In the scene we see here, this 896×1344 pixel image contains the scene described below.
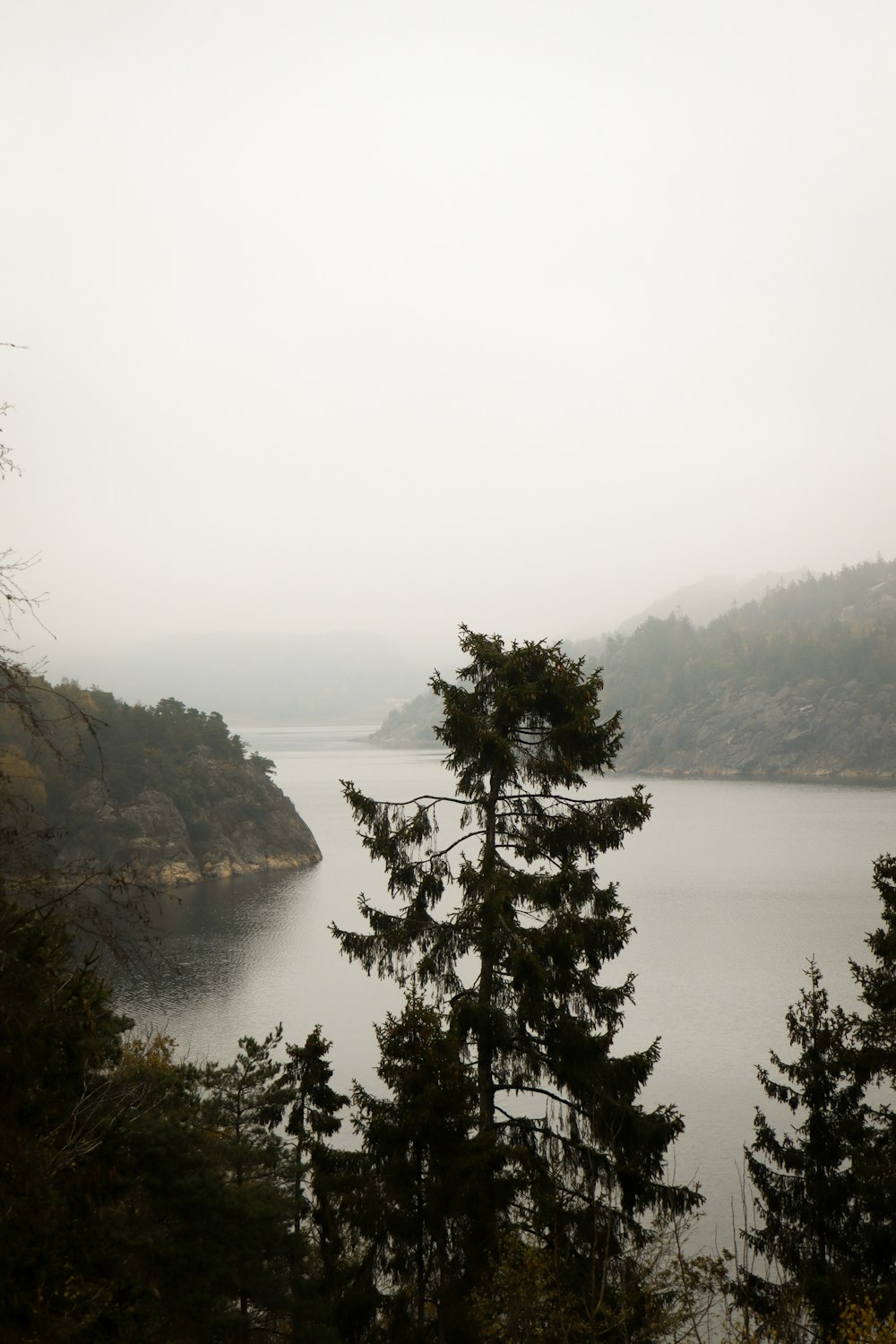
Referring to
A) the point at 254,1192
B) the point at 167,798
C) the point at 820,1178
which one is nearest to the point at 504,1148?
the point at 254,1192

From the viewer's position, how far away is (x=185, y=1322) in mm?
10109

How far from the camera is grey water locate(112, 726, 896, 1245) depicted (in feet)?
84.4

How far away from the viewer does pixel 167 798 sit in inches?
2781

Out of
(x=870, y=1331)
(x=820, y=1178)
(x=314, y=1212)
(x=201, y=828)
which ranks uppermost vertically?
(x=870, y=1331)

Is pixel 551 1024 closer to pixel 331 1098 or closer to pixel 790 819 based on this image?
pixel 331 1098

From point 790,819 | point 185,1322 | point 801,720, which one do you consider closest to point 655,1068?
point 185,1322

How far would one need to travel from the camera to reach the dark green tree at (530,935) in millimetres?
10953

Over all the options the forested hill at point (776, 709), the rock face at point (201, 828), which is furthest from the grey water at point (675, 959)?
the forested hill at point (776, 709)

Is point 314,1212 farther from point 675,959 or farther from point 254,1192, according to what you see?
point 675,959

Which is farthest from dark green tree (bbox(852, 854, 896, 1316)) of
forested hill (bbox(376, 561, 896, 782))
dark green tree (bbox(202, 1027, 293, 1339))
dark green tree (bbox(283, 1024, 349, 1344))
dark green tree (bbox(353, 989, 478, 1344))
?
forested hill (bbox(376, 561, 896, 782))

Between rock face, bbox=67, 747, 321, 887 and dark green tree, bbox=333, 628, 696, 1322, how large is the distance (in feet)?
165

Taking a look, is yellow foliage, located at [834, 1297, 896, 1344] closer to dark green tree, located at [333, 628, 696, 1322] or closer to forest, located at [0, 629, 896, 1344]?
forest, located at [0, 629, 896, 1344]

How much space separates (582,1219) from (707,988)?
2568cm

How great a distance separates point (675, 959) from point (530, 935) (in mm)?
30962
